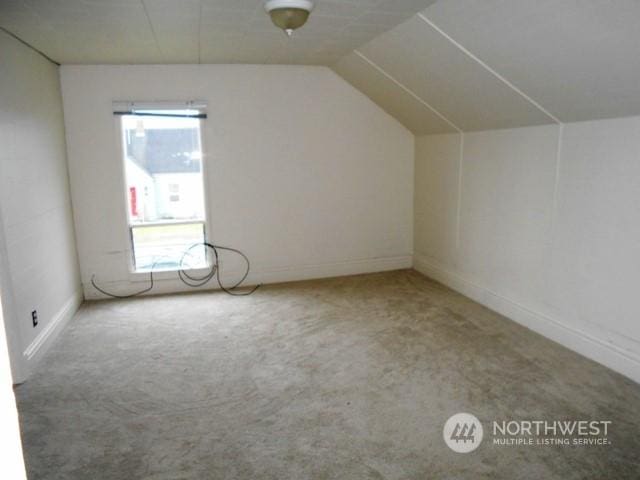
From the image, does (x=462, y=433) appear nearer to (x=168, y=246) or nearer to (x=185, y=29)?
(x=185, y=29)

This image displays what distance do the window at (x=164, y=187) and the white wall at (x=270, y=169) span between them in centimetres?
12

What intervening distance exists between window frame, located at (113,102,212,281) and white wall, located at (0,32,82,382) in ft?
1.64

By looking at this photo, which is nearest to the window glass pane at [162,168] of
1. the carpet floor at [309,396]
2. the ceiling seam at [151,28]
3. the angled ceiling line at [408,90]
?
the ceiling seam at [151,28]

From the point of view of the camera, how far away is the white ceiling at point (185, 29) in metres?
2.77

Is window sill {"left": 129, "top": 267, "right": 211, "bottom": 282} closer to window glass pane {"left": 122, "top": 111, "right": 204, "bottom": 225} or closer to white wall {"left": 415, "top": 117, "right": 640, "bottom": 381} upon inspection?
window glass pane {"left": 122, "top": 111, "right": 204, "bottom": 225}

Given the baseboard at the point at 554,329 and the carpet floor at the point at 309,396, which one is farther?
the baseboard at the point at 554,329

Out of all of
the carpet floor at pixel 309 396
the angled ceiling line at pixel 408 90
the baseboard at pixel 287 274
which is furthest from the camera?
the baseboard at pixel 287 274

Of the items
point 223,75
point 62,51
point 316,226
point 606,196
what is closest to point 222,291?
point 316,226

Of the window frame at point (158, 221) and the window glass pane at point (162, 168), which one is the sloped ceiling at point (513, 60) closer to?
the window frame at point (158, 221)

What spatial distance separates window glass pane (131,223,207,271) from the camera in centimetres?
470

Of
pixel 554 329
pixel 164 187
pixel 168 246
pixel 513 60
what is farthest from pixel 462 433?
pixel 164 187

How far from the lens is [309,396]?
106 inches

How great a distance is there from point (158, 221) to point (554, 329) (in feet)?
12.4

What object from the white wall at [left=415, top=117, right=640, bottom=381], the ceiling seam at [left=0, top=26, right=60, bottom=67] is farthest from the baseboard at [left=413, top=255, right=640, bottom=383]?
the ceiling seam at [left=0, top=26, right=60, bottom=67]
